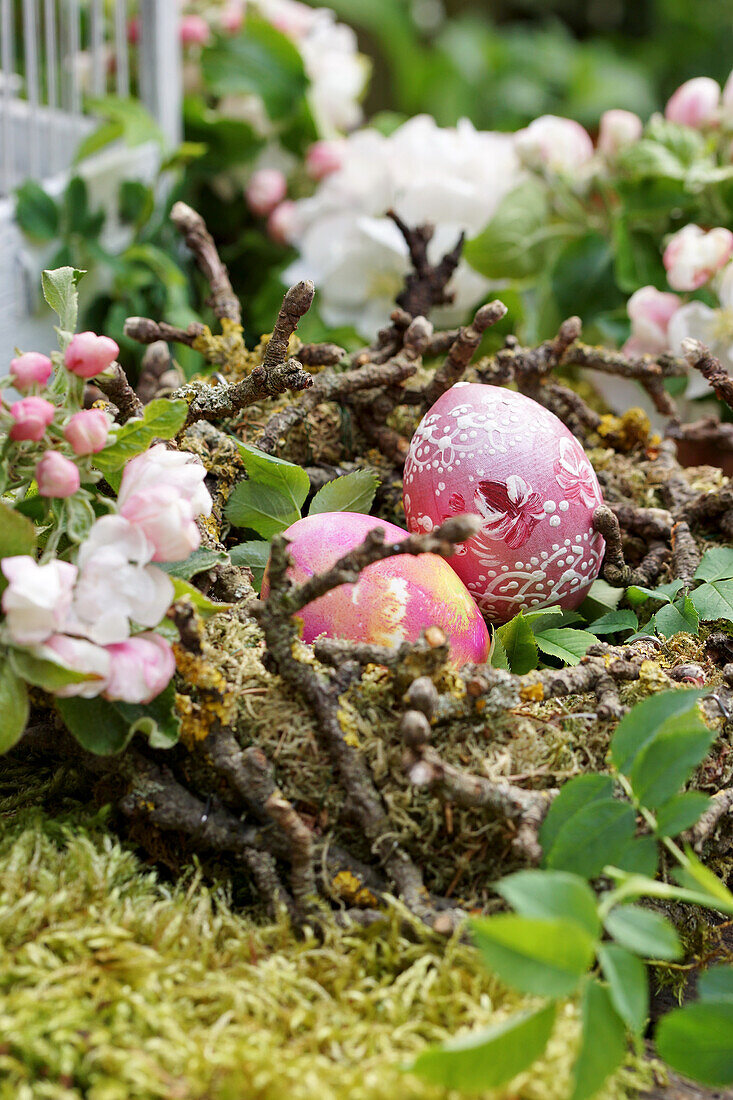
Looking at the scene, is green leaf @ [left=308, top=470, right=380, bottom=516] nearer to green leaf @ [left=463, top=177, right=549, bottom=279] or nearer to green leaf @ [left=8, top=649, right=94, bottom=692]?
green leaf @ [left=8, top=649, right=94, bottom=692]

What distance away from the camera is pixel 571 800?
1.24 ft

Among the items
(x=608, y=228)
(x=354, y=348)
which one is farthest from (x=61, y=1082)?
(x=608, y=228)

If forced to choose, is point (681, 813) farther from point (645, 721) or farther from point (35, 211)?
point (35, 211)

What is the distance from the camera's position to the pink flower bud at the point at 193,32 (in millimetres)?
1155

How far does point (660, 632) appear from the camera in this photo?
0.51 meters

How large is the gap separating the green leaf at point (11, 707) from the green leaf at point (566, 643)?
268mm

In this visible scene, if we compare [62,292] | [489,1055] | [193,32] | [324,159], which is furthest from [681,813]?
[193,32]

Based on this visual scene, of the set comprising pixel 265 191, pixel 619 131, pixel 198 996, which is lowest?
pixel 198 996

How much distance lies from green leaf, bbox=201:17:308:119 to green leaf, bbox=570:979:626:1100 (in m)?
1.07

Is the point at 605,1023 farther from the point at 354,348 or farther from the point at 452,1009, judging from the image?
the point at 354,348

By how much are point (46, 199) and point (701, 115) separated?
0.65 m

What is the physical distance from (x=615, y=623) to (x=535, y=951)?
274 millimetres

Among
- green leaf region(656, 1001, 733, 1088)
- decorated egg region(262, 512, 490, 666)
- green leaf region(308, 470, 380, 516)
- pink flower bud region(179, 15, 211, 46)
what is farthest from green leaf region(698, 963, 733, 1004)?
pink flower bud region(179, 15, 211, 46)

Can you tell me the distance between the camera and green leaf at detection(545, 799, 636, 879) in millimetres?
355
